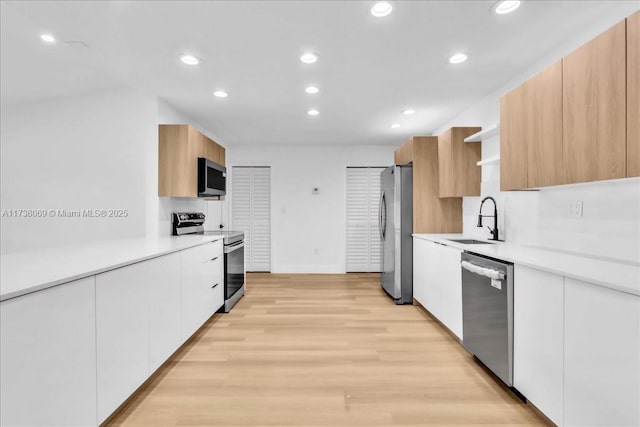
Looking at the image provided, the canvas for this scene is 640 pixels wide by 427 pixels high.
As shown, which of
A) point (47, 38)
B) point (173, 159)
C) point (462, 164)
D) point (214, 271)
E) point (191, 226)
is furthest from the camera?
point (191, 226)

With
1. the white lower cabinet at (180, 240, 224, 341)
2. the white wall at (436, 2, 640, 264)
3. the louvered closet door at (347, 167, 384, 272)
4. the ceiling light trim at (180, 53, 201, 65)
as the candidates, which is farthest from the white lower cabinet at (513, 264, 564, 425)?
the louvered closet door at (347, 167, 384, 272)

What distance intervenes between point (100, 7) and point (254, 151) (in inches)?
161

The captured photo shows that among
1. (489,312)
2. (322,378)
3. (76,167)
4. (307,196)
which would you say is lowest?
(322,378)

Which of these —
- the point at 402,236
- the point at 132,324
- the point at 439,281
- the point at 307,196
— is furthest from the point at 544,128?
the point at 307,196

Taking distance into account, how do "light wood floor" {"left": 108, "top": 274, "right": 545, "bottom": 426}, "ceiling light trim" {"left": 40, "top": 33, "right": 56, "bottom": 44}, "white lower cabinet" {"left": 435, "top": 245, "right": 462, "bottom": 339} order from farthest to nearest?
"white lower cabinet" {"left": 435, "top": 245, "right": 462, "bottom": 339} → "ceiling light trim" {"left": 40, "top": 33, "right": 56, "bottom": 44} → "light wood floor" {"left": 108, "top": 274, "right": 545, "bottom": 426}

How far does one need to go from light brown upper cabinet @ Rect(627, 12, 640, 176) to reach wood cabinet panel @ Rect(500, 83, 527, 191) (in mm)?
761

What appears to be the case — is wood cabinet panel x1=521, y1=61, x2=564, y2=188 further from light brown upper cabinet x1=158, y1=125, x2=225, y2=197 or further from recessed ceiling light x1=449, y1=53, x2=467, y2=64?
light brown upper cabinet x1=158, y1=125, x2=225, y2=197

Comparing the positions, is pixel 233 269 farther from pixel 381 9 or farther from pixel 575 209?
pixel 575 209

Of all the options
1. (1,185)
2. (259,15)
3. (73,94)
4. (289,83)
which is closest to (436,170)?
(289,83)

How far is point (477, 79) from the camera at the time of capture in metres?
2.99

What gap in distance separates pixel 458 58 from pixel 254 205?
4.33 metres

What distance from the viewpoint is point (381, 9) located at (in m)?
1.91

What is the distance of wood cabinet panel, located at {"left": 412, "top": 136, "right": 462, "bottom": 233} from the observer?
4.02m

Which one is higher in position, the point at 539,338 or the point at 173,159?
the point at 173,159
